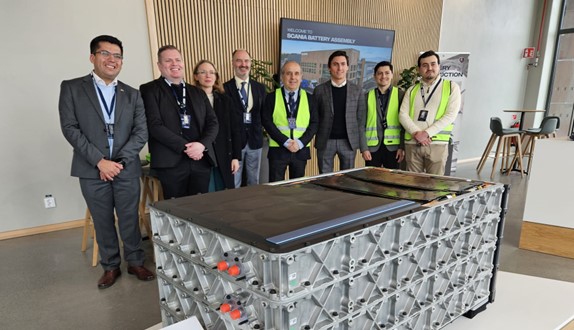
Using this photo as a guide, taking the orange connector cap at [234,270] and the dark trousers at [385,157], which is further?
the dark trousers at [385,157]

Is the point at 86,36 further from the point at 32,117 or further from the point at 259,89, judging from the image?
the point at 259,89

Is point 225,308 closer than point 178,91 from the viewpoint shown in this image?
Yes

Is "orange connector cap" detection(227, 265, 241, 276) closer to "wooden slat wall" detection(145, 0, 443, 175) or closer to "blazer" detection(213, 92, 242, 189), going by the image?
"blazer" detection(213, 92, 242, 189)

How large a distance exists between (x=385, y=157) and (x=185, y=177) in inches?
84.4

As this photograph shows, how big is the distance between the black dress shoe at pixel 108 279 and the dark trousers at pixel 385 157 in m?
2.67

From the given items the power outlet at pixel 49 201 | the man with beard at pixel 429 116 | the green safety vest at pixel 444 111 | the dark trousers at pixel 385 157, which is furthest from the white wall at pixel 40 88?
the green safety vest at pixel 444 111

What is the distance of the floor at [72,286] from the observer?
2.38 metres

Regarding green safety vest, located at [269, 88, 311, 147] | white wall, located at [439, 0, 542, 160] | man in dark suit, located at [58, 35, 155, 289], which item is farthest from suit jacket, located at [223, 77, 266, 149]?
white wall, located at [439, 0, 542, 160]

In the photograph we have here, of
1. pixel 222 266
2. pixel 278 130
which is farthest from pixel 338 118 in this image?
pixel 222 266

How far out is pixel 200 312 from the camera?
1.18 meters

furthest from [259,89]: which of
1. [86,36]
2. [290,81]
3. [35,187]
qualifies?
[35,187]

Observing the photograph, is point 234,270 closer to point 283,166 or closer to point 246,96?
point 283,166

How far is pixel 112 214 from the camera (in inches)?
110

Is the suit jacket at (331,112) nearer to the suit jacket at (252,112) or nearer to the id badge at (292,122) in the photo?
the id badge at (292,122)
